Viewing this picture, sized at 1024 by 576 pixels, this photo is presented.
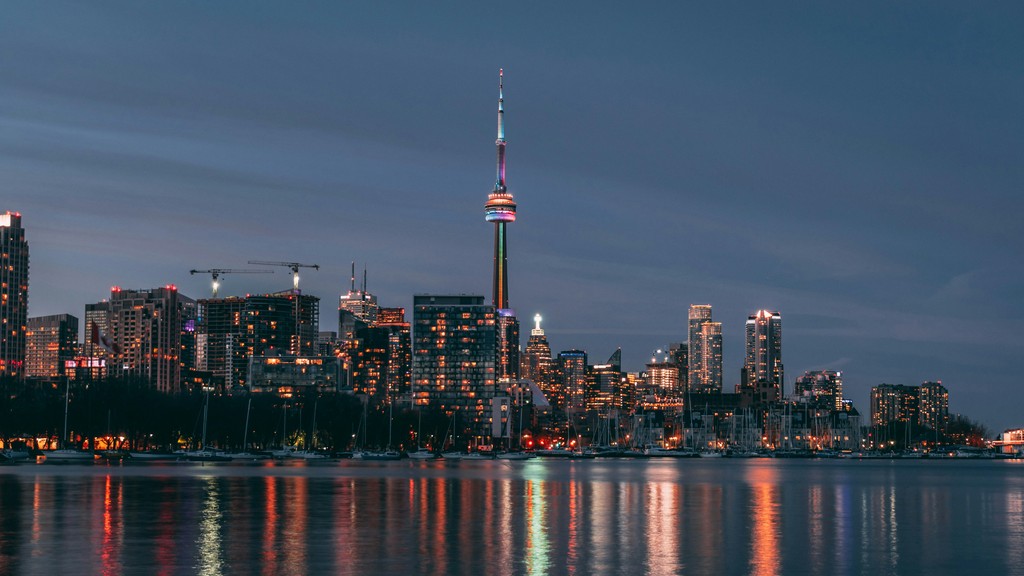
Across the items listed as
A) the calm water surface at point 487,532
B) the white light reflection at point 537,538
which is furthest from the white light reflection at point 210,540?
the white light reflection at point 537,538

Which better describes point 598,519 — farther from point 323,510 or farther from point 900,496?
point 900,496

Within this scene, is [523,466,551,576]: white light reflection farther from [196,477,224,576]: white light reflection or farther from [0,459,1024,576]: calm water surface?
[196,477,224,576]: white light reflection

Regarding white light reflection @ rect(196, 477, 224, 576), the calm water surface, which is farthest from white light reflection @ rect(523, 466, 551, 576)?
white light reflection @ rect(196, 477, 224, 576)

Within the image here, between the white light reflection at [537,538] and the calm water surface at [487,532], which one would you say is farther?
the calm water surface at [487,532]

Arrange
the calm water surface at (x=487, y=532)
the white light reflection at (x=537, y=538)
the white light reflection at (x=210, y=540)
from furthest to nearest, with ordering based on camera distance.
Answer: the calm water surface at (x=487, y=532), the white light reflection at (x=537, y=538), the white light reflection at (x=210, y=540)

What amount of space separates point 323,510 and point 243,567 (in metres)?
28.1

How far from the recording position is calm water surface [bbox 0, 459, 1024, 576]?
1783 inches

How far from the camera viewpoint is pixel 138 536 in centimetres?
5378

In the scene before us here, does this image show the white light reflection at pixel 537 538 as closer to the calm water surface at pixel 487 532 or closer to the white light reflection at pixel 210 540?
the calm water surface at pixel 487 532

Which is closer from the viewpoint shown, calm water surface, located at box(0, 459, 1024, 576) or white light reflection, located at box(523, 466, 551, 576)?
white light reflection, located at box(523, 466, 551, 576)

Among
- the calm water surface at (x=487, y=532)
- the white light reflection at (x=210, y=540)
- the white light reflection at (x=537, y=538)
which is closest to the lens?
the white light reflection at (x=210, y=540)

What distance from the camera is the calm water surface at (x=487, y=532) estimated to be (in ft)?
149

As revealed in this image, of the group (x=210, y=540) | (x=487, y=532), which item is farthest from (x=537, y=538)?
(x=210, y=540)

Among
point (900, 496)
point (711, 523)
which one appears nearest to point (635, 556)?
point (711, 523)
